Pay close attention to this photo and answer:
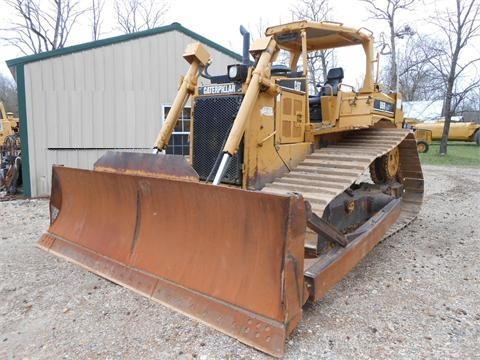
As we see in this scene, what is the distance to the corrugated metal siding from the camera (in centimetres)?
866

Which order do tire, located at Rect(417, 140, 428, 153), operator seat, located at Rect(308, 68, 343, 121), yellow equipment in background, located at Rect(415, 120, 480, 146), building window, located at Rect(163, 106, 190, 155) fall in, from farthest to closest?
yellow equipment in background, located at Rect(415, 120, 480, 146)
tire, located at Rect(417, 140, 428, 153)
building window, located at Rect(163, 106, 190, 155)
operator seat, located at Rect(308, 68, 343, 121)

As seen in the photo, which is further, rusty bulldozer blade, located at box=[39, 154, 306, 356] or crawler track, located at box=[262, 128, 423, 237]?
crawler track, located at box=[262, 128, 423, 237]

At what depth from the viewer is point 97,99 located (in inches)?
360

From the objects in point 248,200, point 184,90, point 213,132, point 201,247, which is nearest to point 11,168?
point 184,90

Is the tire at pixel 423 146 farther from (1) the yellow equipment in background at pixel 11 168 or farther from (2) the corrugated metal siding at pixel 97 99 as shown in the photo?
(1) the yellow equipment in background at pixel 11 168

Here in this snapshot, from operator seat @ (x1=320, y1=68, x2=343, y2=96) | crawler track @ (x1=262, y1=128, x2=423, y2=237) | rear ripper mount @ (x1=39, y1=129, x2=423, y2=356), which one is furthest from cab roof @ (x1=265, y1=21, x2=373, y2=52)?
rear ripper mount @ (x1=39, y1=129, x2=423, y2=356)

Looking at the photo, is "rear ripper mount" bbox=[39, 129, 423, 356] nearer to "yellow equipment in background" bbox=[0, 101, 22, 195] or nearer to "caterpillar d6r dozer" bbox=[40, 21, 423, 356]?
"caterpillar d6r dozer" bbox=[40, 21, 423, 356]

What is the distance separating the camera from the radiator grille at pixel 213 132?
173 inches

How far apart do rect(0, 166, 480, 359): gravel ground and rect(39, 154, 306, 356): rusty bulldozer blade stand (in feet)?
0.52

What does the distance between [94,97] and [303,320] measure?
24.5 feet

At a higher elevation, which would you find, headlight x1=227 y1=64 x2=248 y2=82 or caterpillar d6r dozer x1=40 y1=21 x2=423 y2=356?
headlight x1=227 y1=64 x2=248 y2=82

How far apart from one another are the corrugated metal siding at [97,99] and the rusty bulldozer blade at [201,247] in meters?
4.85

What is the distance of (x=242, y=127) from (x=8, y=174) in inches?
306

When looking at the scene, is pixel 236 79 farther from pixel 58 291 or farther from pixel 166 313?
pixel 58 291
